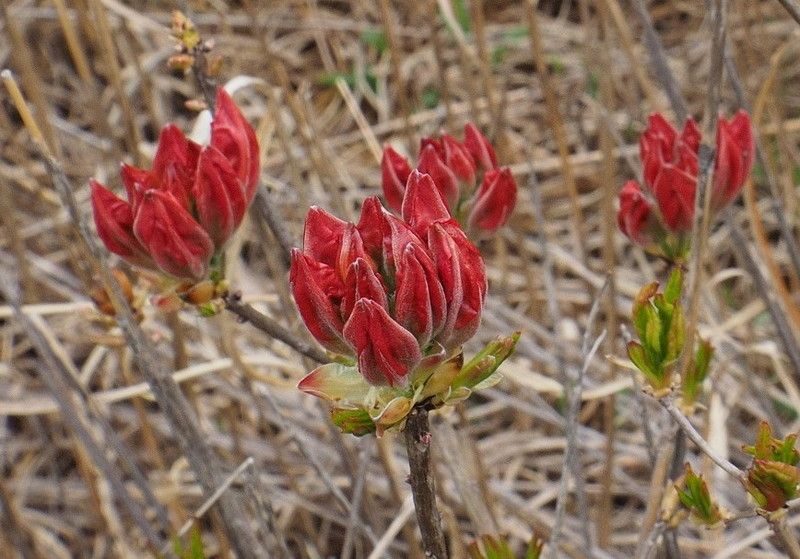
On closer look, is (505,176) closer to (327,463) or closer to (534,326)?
(534,326)

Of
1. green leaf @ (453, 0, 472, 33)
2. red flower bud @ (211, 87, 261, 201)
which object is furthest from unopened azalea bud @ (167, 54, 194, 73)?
green leaf @ (453, 0, 472, 33)

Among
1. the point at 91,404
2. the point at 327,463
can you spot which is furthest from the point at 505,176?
the point at 327,463

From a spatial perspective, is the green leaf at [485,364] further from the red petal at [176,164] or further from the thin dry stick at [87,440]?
the thin dry stick at [87,440]

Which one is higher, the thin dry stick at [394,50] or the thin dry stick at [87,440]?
the thin dry stick at [394,50]

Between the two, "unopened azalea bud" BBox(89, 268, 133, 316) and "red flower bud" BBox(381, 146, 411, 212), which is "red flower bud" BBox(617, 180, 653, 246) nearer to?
"red flower bud" BBox(381, 146, 411, 212)

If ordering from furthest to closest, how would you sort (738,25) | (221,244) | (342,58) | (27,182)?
(342,58) < (738,25) < (27,182) < (221,244)

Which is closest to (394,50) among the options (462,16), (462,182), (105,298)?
(462,182)

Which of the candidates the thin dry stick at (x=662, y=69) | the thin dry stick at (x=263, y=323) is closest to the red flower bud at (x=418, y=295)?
the thin dry stick at (x=263, y=323)
